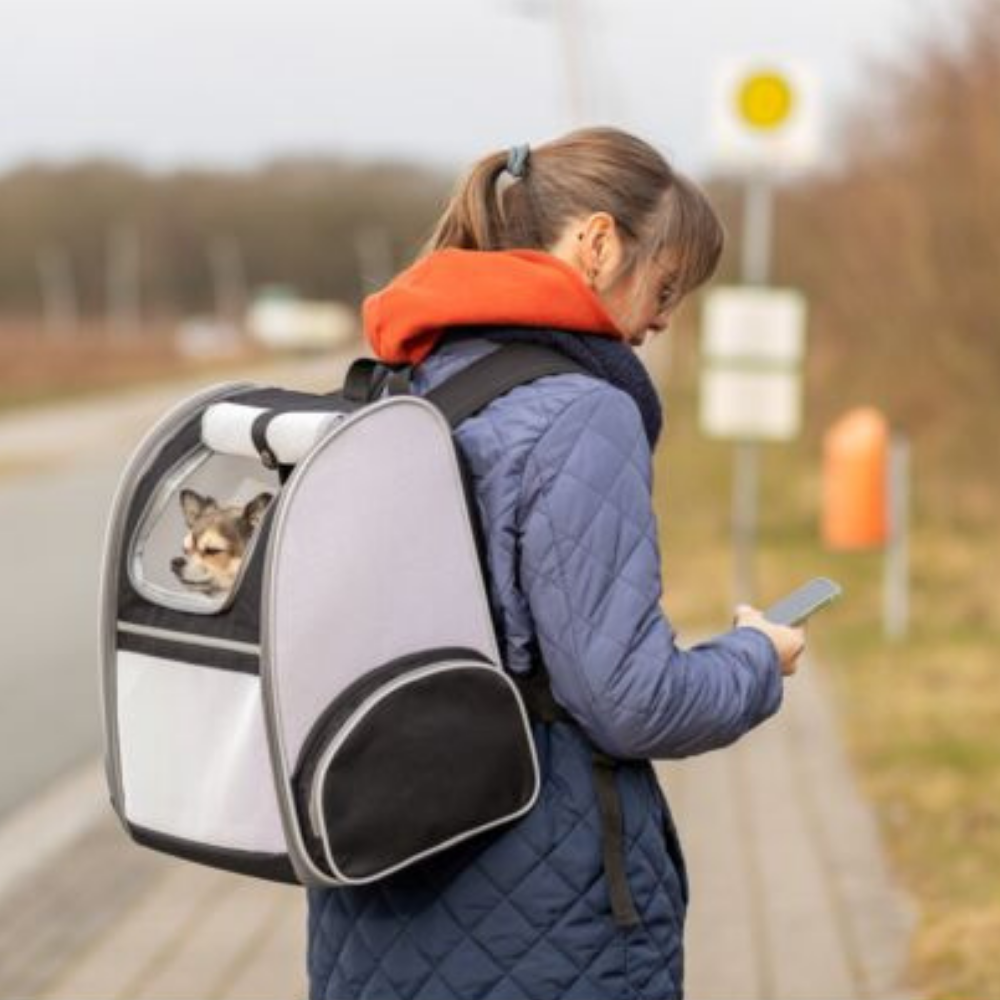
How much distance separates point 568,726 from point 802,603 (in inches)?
15.7

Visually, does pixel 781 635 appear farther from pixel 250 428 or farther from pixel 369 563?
A: pixel 250 428

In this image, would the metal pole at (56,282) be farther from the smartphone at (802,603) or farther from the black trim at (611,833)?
the black trim at (611,833)

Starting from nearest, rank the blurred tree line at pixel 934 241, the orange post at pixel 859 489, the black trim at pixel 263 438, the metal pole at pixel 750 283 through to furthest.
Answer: the black trim at pixel 263 438 → the orange post at pixel 859 489 → the metal pole at pixel 750 283 → the blurred tree line at pixel 934 241

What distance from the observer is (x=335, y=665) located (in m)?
2.44

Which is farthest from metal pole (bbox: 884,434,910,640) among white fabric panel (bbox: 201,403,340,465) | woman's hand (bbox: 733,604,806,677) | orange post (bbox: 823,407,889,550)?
white fabric panel (bbox: 201,403,340,465)

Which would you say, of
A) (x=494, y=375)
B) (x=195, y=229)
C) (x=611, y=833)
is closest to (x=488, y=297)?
(x=494, y=375)

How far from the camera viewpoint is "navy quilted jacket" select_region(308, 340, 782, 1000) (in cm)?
250

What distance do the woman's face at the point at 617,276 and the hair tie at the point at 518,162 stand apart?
0.29 ft

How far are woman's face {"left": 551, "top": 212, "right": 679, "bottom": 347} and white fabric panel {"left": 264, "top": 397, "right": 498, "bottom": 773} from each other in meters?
0.28

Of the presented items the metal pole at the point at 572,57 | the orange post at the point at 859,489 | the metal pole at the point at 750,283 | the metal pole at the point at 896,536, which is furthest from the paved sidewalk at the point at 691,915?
the metal pole at the point at 572,57

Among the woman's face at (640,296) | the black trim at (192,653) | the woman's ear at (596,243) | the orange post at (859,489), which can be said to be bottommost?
the orange post at (859,489)

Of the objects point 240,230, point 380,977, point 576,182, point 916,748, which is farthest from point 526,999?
point 240,230

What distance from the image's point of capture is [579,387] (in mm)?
2549

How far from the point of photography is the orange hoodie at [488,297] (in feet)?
8.48
